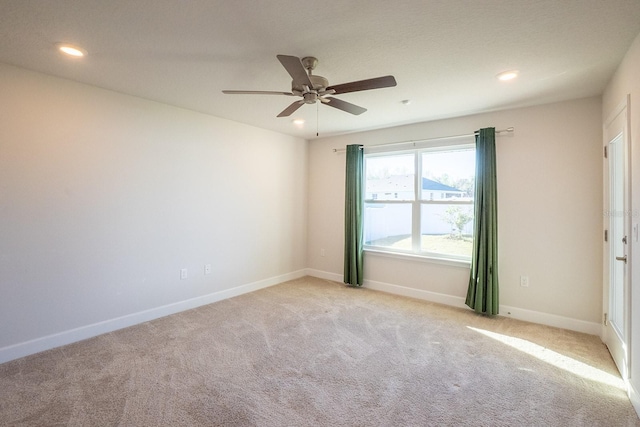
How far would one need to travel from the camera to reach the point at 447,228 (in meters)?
4.15

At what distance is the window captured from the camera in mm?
4020

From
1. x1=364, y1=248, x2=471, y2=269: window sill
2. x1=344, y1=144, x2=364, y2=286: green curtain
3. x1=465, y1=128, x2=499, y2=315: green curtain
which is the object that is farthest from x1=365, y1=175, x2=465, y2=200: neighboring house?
x1=364, y1=248, x2=471, y2=269: window sill

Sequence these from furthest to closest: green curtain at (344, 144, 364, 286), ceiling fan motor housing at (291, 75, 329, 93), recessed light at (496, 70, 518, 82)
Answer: green curtain at (344, 144, 364, 286), recessed light at (496, 70, 518, 82), ceiling fan motor housing at (291, 75, 329, 93)

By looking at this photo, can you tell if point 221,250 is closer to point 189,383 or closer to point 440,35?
point 189,383

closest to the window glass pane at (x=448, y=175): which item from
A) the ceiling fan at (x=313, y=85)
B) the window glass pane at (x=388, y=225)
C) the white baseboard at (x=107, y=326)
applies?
the window glass pane at (x=388, y=225)

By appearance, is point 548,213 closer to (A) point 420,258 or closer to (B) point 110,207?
(A) point 420,258

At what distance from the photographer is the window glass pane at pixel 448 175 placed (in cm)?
397

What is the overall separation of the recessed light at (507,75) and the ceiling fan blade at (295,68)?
177 cm

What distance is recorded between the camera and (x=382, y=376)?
2348 millimetres

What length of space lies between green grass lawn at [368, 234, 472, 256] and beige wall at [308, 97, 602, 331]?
0.23m

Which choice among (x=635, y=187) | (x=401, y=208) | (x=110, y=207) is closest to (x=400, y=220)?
(x=401, y=208)

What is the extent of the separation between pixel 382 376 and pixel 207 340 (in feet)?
5.57

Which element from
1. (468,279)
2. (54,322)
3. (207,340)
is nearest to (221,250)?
(207,340)

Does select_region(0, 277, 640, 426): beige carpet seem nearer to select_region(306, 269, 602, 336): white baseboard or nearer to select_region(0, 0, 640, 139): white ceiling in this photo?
select_region(306, 269, 602, 336): white baseboard
